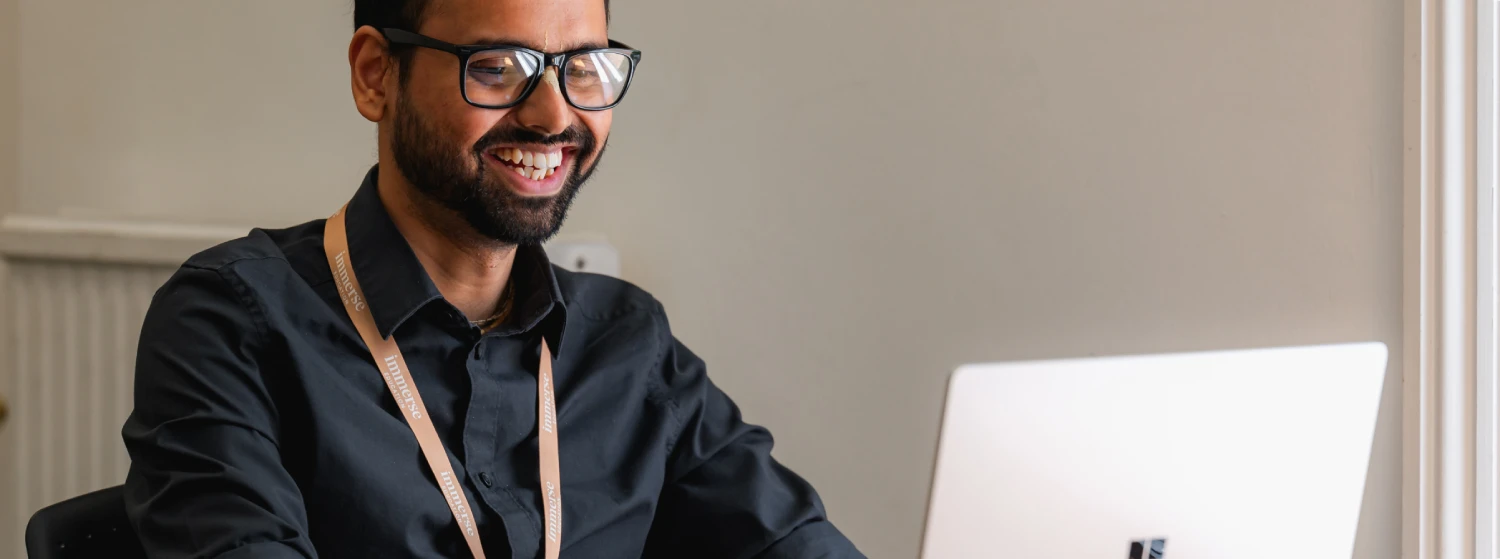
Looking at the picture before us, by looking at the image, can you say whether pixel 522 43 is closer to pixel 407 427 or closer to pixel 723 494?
pixel 407 427

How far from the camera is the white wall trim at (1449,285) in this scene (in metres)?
1.58

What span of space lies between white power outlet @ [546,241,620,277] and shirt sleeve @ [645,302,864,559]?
1.35ft

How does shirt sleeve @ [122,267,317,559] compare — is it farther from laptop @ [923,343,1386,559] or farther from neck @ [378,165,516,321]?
laptop @ [923,343,1386,559]

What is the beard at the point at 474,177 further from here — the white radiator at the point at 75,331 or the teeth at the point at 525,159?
the white radiator at the point at 75,331

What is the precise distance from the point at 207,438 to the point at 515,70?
1.47ft

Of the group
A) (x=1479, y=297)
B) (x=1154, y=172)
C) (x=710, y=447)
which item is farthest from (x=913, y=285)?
(x=1479, y=297)

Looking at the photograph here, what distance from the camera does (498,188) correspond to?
1.33 m

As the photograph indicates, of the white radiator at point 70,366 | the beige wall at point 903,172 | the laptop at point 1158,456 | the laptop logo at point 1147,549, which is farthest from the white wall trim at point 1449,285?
the white radiator at point 70,366

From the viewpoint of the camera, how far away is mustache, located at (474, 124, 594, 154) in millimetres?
1314

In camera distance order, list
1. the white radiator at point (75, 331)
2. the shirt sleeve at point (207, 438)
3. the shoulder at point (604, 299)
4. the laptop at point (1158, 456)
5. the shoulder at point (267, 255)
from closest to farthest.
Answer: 1. the laptop at point (1158, 456)
2. the shirt sleeve at point (207, 438)
3. the shoulder at point (267, 255)
4. the shoulder at point (604, 299)
5. the white radiator at point (75, 331)

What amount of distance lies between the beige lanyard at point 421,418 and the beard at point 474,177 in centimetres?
11

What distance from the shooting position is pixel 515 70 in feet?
4.26

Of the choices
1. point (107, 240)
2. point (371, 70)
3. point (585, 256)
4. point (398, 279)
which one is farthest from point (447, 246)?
point (107, 240)

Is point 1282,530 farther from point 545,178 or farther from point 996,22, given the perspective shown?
→ point 996,22
